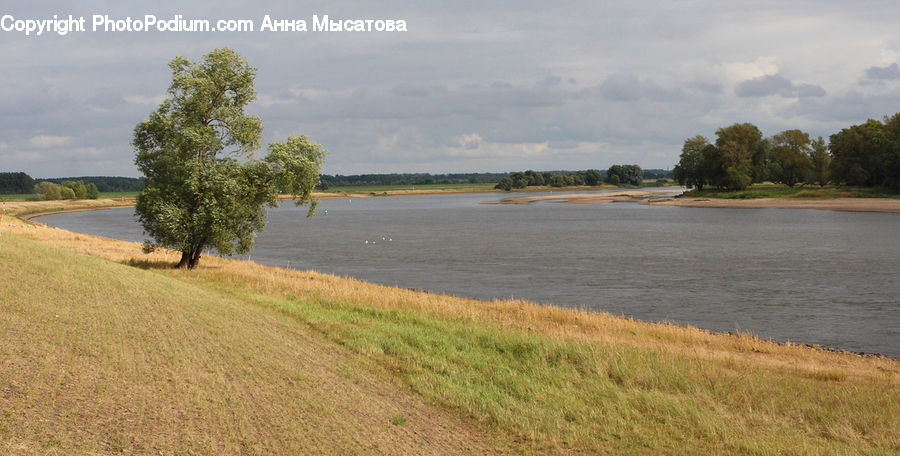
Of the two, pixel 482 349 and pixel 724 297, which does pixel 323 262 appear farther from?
pixel 482 349

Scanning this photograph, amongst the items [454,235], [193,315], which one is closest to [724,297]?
[193,315]

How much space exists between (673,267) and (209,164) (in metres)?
29.8

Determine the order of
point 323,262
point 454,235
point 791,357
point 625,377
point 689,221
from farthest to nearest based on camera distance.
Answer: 1. point 689,221
2. point 454,235
3. point 323,262
4. point 791,357
5. point 625,377

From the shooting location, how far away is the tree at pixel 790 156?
485 feet

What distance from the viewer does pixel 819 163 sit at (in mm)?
145000

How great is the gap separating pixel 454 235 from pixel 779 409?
6462 cm

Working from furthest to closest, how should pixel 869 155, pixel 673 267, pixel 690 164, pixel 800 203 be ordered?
1. pixel 690 164
2. pixel 800 203
3. pixel 869 155
4. pixel 673 267

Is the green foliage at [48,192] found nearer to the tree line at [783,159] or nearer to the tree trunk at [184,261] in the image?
the tree line at [783,159]

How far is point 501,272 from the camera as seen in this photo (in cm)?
4534

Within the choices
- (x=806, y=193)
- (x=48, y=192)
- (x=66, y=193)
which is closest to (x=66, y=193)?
(x=66, y=193)

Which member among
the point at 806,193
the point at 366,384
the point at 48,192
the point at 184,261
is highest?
the point at 48,192

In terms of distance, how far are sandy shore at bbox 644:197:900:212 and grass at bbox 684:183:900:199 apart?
2.42 metres

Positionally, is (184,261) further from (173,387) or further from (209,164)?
(173,387)

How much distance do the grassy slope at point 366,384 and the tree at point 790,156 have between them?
142635mm
